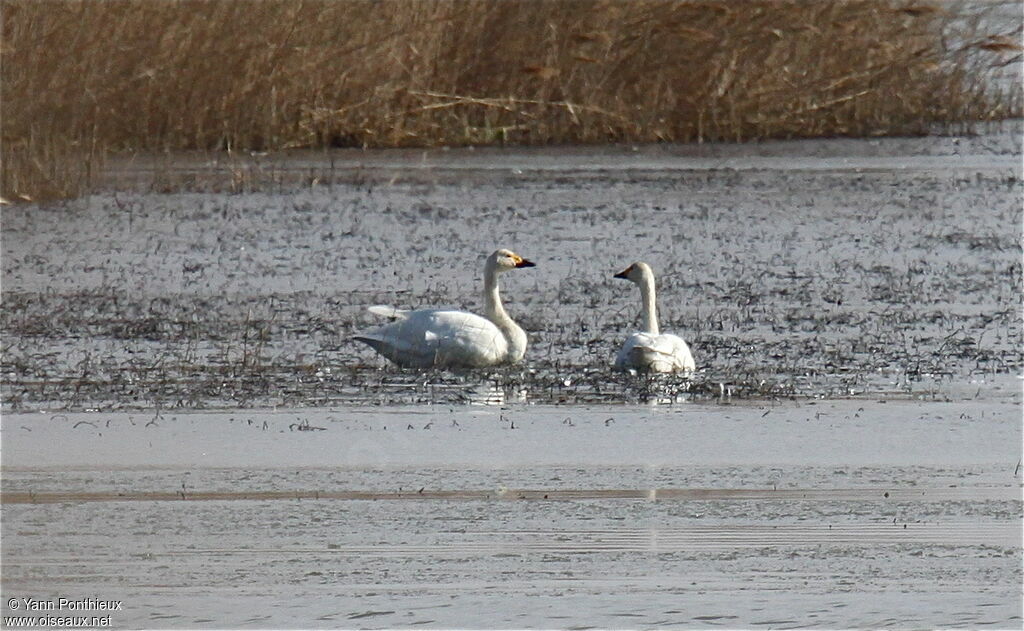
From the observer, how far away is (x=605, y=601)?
14.8 ft

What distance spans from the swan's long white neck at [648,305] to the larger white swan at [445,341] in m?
0.62

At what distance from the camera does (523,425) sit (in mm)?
6797

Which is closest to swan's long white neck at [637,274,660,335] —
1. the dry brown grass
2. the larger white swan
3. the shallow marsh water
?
the shallow marsh water

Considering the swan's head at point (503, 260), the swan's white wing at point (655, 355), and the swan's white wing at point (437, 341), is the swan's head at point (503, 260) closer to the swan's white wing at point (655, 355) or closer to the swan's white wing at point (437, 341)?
the swan's white wing at point (437, 341)

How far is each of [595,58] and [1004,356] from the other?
9.82m

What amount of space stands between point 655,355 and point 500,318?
906 millimetres

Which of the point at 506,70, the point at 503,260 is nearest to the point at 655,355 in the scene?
the point at 503,260

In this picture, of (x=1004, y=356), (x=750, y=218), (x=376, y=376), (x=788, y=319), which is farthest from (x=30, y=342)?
(x=750, y=218)

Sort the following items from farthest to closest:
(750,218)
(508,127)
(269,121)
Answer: (508,127) → (269,121) → (750,218)

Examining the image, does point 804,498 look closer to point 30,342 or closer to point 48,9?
point 30,342

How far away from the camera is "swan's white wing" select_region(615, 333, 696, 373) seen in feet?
25.0

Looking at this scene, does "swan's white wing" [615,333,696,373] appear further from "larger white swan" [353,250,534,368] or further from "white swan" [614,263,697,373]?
"larger white swan" [353,250,534,368]

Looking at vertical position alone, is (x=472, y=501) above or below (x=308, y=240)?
below

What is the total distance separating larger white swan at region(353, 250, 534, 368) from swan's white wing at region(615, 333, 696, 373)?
0.49 m
